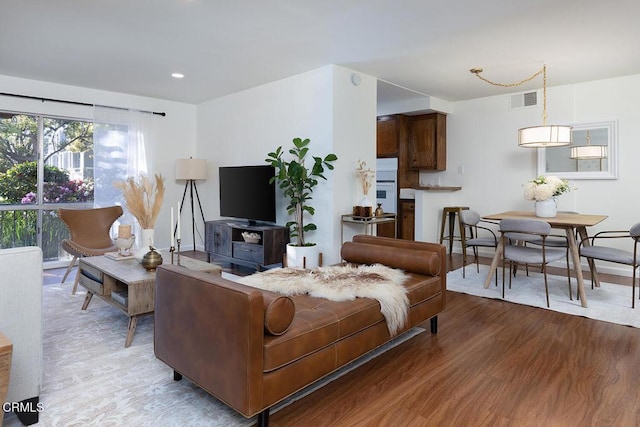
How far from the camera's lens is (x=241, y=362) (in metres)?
1.64

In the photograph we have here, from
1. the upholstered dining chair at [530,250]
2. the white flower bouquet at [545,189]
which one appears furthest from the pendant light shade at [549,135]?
the upholstered dining chair at [530,250]

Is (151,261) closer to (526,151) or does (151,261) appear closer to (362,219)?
(362,219)

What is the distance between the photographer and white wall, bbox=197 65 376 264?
4.55m

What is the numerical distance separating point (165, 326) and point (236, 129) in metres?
4.19

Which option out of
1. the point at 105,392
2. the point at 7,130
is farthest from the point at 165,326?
the point at 7,130

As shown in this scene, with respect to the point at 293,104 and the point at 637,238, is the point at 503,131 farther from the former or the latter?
the point at 293,104

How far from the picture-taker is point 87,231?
15.2 feet

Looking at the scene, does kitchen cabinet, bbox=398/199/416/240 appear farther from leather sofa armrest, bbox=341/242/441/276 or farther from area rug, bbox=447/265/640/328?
leather sofa armrest, bbox=341/242/441/276

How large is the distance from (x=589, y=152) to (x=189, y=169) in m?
5.54

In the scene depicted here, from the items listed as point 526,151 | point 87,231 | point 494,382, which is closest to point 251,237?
point 87,231

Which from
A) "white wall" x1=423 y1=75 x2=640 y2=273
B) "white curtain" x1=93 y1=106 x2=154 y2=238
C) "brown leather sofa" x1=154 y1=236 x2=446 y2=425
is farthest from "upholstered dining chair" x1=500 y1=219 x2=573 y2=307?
"white curtain" x1=93 y1=106 x2=154 y2=238

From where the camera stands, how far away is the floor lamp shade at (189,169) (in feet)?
20.1

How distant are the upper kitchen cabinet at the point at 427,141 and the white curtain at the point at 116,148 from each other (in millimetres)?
4248

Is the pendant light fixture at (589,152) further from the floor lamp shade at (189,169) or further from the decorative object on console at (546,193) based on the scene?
the floor lamp shade at (189,169)
